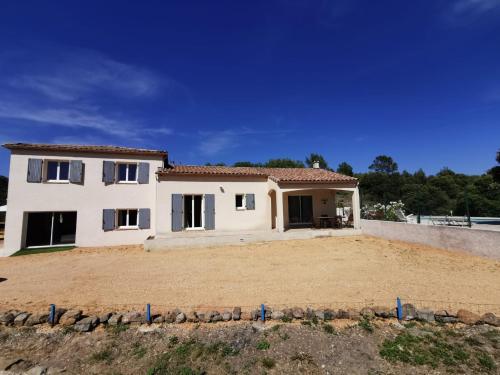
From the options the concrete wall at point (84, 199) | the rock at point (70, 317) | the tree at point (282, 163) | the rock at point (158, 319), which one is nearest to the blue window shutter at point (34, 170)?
the concrete wall at point (84, 199)

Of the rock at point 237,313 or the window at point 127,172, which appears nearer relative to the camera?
the rock at point 237,313

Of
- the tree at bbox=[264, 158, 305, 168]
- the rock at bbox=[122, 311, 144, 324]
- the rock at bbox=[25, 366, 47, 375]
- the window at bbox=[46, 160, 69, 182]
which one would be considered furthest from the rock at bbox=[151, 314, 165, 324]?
the tree at bbox=[264, 158, 305, 168]

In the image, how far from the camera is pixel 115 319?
19.2 ft

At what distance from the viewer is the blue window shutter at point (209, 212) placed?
15386 millimetres

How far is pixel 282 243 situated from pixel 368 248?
4297 mm

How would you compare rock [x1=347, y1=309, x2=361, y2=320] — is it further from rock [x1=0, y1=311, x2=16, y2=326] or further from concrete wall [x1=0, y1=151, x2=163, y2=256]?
concrete wall [x1=0, y1=151, x2=163, y2=256]

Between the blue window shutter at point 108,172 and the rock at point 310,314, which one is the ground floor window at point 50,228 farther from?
the rock at point 310,314

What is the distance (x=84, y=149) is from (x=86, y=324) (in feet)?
39.0

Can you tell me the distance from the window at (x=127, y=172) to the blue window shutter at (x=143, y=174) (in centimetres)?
47

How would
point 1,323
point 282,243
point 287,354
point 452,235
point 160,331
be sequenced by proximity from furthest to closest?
point 282,243
point 452,235
point 1,323
point 160,331
point 287,354

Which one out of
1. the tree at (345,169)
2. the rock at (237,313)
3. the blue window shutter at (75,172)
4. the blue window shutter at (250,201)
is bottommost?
the rock at (237,313)

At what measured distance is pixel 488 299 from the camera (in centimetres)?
646

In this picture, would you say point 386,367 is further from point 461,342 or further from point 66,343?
point 66,343

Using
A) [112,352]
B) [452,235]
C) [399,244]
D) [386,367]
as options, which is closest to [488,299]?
[386,367]
